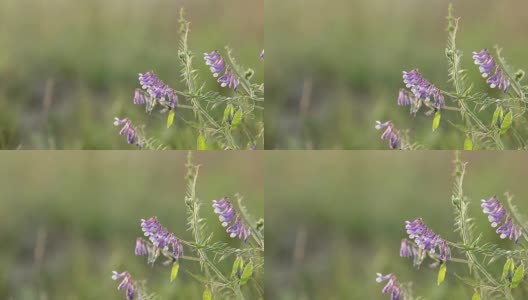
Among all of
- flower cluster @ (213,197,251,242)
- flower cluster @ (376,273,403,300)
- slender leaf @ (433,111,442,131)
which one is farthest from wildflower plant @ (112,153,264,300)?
slender leaf @ (433,111,442,131)

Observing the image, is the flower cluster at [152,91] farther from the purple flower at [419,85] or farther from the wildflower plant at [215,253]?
the purple flower at [419,85]

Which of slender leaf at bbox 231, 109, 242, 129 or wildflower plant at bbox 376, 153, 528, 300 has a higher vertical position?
slender leaf at bbox 231, 109, 242, 129

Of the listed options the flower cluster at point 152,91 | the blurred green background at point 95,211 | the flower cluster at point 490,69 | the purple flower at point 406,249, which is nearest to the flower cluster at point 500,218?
the purple flower at point 406,249

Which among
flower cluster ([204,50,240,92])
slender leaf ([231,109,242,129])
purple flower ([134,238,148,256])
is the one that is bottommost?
purple flower ([134,238,148,256])

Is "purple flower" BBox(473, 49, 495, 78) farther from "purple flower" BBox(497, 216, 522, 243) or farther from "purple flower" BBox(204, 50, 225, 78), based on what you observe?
"purple flower" BBox(204, 50, 225, 78)

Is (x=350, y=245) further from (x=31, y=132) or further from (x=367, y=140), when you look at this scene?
(x=31, y=132)

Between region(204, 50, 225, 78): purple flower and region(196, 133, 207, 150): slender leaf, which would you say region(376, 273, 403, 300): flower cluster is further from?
region(204, 50, 225, 78): purple flower
